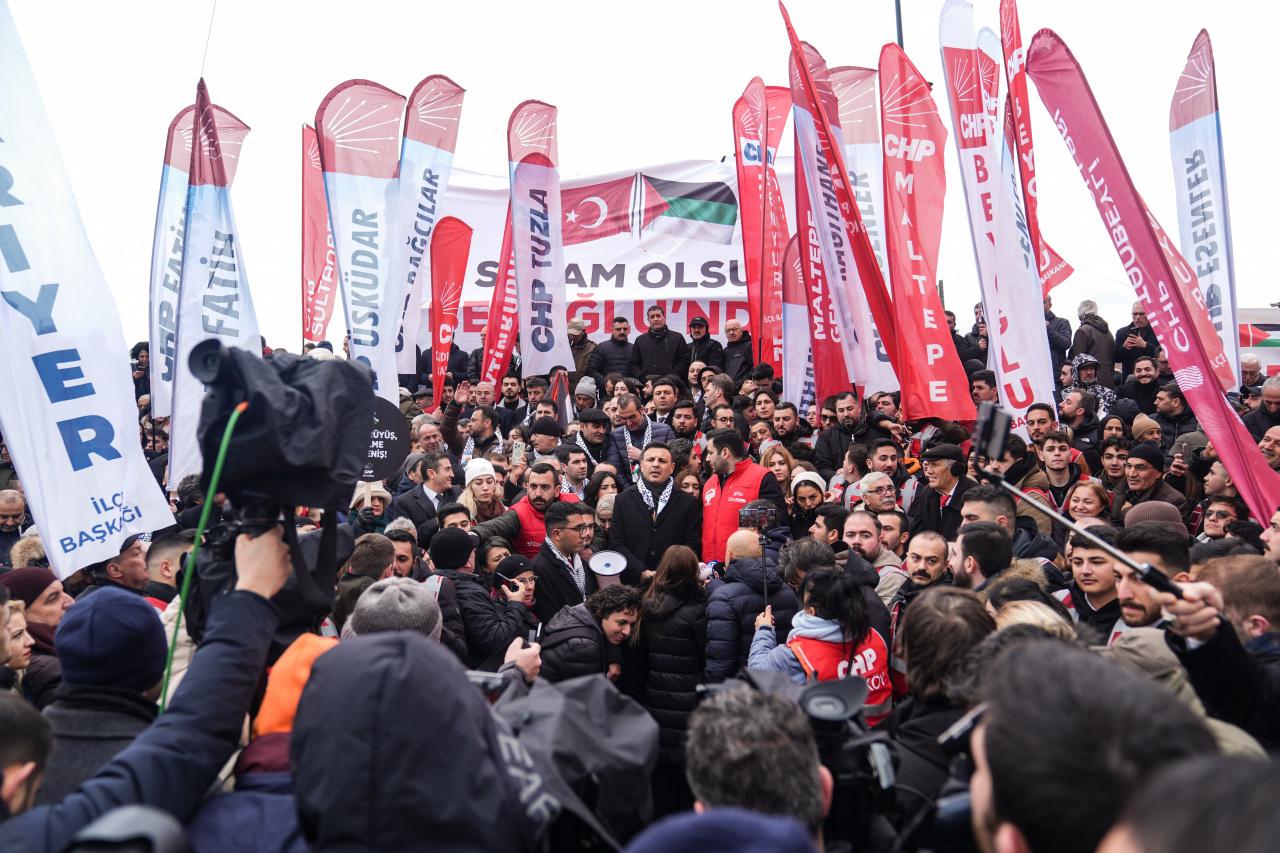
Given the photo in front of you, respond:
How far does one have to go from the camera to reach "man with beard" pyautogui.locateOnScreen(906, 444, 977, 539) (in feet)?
24.7

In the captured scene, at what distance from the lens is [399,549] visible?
6.30m

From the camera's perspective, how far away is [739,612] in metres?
5.95

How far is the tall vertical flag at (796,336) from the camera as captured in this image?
449 inches

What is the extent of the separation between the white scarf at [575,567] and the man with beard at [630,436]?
317 centimetres

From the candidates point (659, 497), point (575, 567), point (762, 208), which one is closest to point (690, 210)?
point (762, 208)

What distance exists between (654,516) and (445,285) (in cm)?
667

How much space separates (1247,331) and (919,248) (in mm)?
8743

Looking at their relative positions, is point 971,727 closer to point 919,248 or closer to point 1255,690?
point 1255,690

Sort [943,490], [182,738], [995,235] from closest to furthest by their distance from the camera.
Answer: [182,738] < [943,490] < [995,235]

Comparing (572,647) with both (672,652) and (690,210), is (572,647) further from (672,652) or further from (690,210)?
(690,210)

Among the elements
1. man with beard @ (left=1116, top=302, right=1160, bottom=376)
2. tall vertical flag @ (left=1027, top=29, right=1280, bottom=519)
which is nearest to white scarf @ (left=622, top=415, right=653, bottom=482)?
tall vertical flag @ (left=1027, top=29, right=1280, bottom=519)

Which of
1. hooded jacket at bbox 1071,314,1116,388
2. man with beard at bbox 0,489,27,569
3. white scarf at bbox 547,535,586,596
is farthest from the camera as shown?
hooded jacket at bbox 1071,314,1116,388

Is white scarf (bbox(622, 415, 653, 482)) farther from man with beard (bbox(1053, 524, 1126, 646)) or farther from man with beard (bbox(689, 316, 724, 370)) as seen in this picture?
man with beard (bbox(1053, 524, 1126, 646))

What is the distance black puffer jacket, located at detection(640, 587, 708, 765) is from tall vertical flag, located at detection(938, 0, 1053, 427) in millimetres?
3407
